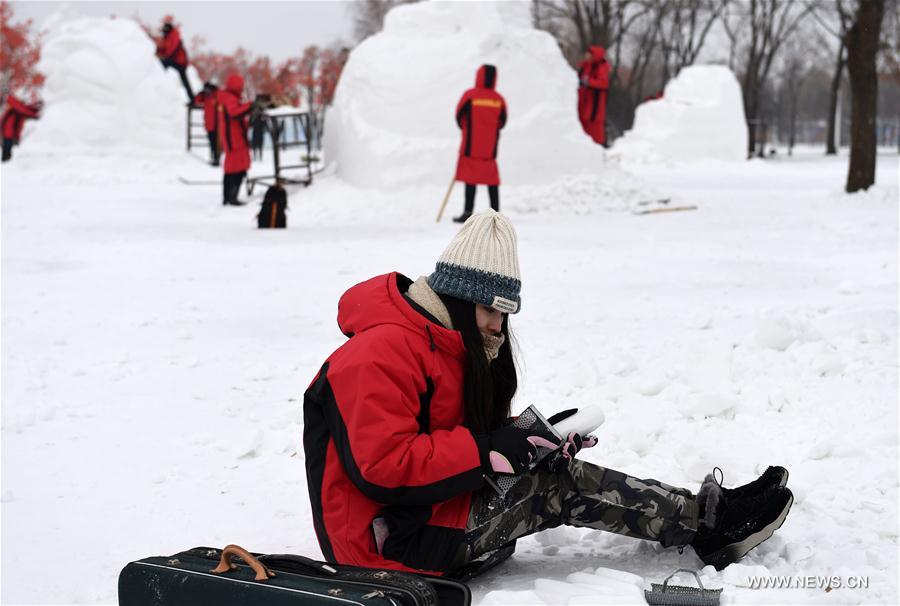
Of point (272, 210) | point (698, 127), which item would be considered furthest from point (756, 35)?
point (272, 210)

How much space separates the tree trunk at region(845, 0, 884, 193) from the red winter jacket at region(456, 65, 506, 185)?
15.1ft

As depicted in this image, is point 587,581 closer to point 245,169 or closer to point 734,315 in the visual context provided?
point 734,315

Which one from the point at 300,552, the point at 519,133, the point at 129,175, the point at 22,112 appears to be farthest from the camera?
the point at 22,112

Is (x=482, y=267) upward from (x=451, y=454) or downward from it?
upward

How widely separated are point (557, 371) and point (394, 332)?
2.40 meters

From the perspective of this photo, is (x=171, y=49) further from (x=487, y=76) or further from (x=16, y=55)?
(x=16, y=55)

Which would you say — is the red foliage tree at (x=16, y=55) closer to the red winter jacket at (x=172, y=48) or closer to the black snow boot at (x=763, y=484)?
the red winter jacket at (x=172, y=48)

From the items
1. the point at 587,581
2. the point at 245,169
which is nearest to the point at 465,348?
the point at 587,581

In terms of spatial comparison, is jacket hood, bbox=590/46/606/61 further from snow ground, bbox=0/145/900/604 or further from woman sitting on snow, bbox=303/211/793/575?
woman sitting on snow, bbox=303/211/793/575

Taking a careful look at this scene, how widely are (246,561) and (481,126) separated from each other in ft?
28.6

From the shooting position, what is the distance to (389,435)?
7.79 ft

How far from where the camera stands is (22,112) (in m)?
21.3

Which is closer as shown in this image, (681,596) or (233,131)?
(681,596)

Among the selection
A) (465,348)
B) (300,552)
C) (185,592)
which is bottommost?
(300,552)
